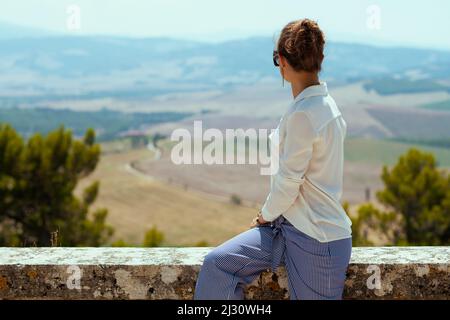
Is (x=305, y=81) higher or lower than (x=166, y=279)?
higher

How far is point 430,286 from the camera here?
110 inches

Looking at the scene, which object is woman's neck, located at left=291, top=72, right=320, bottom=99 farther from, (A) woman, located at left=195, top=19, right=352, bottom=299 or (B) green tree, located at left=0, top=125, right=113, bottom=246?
(B) green tree, located at left=0, top=125, right=113, bottom=246

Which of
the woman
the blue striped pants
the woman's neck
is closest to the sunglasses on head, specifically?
the woman

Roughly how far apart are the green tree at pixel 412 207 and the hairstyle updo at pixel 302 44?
20.2m

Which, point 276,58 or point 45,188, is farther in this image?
point 45,188

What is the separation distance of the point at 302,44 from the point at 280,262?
89cm

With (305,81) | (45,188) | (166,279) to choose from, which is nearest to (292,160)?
(305,81)

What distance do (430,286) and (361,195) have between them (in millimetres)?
85804

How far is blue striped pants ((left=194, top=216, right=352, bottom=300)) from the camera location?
8.54 feet

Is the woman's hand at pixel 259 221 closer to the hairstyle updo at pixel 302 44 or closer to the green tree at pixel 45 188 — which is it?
the hairstyle updo at pixel 302 44

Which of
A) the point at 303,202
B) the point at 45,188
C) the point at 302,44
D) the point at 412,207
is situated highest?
the point at 302,44

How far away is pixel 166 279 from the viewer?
9.27ft

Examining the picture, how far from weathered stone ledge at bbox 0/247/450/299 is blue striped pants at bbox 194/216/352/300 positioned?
0.46ft

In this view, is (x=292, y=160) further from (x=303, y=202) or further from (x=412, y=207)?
(x=412, y=207)
